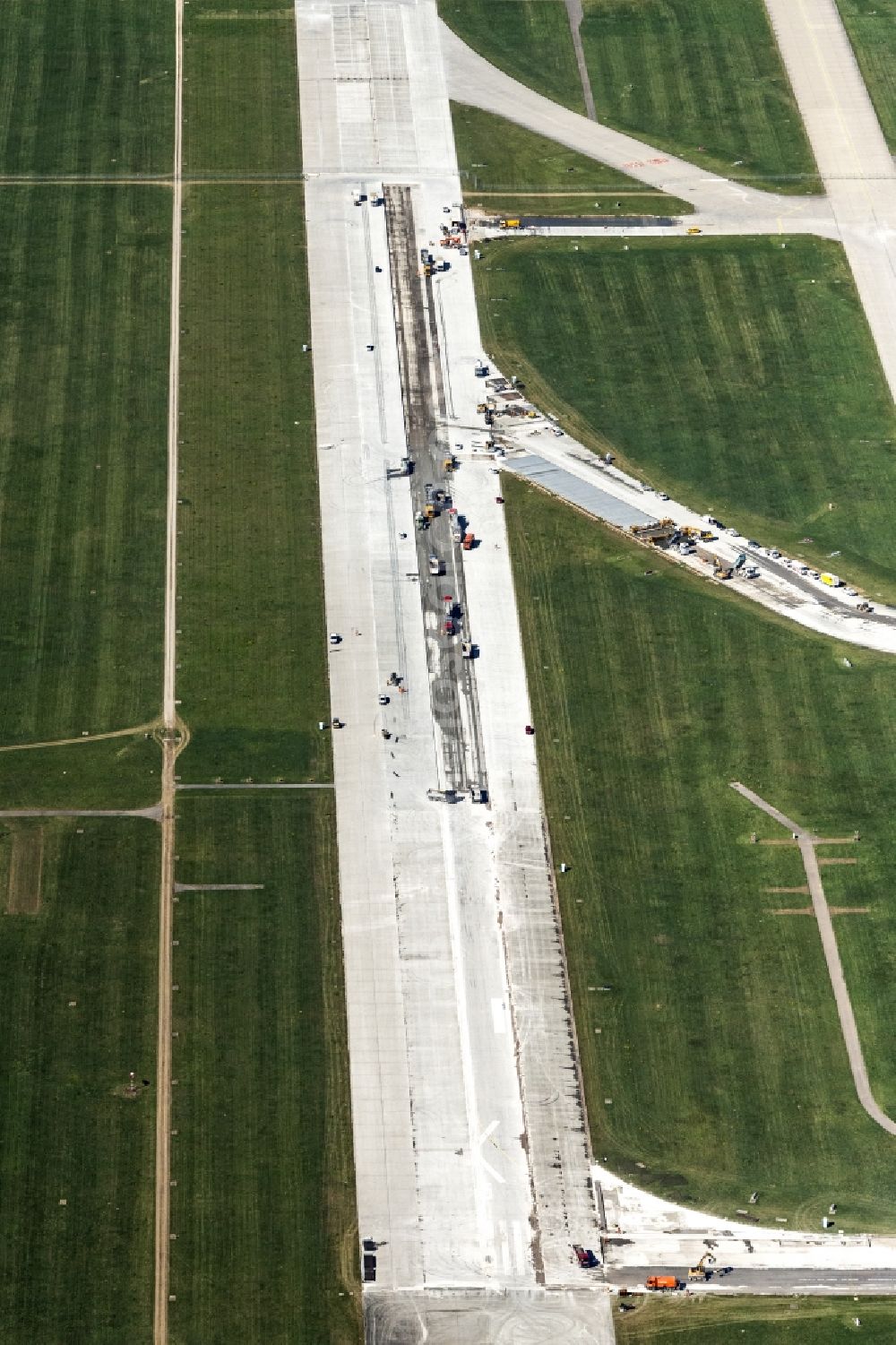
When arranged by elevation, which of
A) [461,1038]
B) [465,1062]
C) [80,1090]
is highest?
[461,1038]

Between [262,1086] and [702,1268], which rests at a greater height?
[262,1086]

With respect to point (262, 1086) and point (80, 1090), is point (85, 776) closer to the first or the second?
point (80, 1090)

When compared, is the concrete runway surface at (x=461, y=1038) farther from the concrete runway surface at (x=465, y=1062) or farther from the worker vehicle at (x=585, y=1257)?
the worker vehicle at (x=585, y=1257)

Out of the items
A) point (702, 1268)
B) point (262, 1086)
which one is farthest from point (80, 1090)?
point (702, 1268)

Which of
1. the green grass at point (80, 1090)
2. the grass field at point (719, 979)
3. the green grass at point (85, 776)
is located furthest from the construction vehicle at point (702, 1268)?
the green grass at point (85, 776)

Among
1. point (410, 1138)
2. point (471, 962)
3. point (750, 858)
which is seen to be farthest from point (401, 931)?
point (750, 858)
